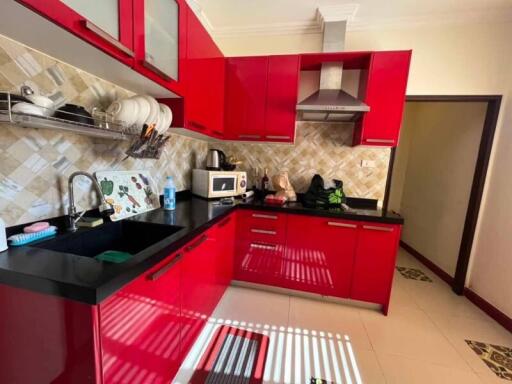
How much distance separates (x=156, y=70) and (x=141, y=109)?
0.77 feet

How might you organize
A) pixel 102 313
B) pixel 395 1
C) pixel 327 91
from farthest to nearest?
pixel 327 91, pixel 395 1, pixel 102 313

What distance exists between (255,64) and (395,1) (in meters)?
1.26

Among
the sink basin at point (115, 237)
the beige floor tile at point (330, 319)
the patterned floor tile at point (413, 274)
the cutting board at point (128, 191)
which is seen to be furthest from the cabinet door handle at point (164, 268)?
the patterned floor tile at point (413, 274)

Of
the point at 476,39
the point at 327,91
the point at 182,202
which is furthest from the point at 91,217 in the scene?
the point at 476,39

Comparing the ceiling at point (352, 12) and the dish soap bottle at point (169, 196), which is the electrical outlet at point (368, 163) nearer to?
the ceiling at point (352, 12)

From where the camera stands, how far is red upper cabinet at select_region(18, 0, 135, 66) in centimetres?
71

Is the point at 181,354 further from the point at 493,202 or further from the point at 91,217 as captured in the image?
the point at 493,202

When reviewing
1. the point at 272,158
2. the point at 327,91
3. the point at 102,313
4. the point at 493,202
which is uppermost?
the point at 327,91

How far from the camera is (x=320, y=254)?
197 centimetres

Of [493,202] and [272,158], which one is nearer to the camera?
[493,202]

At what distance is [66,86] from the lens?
110 centimetres

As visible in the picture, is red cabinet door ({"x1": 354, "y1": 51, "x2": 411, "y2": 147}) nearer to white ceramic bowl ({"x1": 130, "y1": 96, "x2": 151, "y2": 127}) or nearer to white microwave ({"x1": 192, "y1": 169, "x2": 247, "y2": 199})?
white microwave ({"x1": 192, "y1": 169, "x2": 247, "y2": 199})

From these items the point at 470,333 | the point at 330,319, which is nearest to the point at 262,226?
the point at 330,319

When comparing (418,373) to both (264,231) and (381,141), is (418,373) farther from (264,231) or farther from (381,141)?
(381,141)
